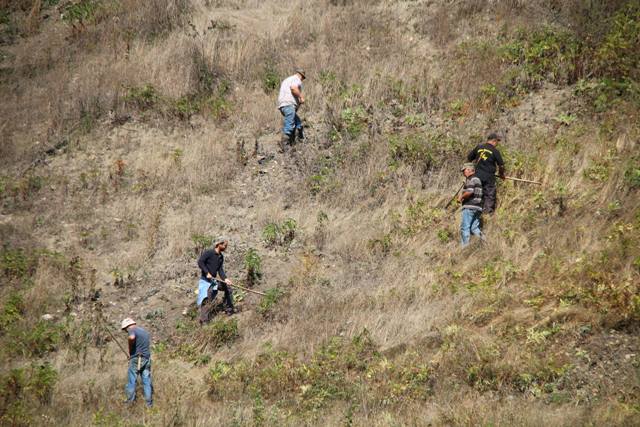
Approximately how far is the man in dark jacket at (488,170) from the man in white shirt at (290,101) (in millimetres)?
4423

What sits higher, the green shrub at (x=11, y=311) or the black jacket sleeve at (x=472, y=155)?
the black jacket sleeve at (x=472, y=155)

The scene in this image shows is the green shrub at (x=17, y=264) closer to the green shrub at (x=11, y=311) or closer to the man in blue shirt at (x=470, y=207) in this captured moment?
the green shrub at (x=11, y=311)

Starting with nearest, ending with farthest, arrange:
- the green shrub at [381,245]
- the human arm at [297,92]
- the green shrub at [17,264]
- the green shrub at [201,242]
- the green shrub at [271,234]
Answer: the green shrub at [381,245]
the green shrub at [17,264]
the green shrub at [271,234]
the green shrub at [201,242]
the human arm at [297,92]

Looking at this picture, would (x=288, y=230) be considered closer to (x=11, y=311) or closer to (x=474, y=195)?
(x=474, y=195)

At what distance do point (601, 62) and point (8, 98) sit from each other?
14.1 m

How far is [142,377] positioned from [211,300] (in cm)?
221

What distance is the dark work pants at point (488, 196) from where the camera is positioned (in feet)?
43.7

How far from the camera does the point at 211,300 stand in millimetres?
12883

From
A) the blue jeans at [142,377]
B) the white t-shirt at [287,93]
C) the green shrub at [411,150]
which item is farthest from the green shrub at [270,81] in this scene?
the blue jeans at [142,377]

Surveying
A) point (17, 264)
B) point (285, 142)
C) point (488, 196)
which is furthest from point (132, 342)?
point (285, 142)

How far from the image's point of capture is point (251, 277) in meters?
13.5

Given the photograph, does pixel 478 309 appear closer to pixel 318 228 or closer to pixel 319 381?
pixel 319 381

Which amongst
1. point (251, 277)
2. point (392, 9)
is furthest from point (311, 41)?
point (251, 277)

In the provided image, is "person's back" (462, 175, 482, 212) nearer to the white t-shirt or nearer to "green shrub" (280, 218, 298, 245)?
"green shrub" (280, 218, 298, 245)
